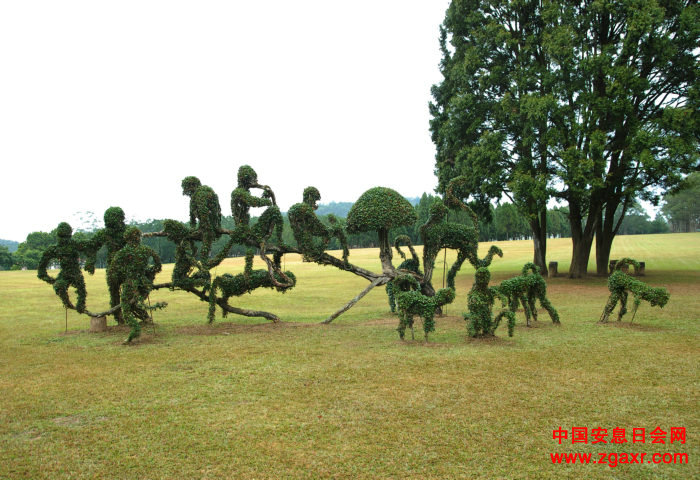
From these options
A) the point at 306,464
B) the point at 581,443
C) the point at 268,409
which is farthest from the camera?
the point at 268,409

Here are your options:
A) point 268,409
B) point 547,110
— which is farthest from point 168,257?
point 268,409

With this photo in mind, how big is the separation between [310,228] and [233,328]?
3708mm

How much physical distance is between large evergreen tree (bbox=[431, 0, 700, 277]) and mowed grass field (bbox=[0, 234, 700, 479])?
10.4m

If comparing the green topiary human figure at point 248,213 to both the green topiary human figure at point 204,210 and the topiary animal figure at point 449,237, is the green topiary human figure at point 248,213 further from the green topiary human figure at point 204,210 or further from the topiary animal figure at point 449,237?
the topiary animal figure at point 449,237

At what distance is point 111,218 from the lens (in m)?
12.1

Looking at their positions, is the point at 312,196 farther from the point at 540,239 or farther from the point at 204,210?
the point at 540,239

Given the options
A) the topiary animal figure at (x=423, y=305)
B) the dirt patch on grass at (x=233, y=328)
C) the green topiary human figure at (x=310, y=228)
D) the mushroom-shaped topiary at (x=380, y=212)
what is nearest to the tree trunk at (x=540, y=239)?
the mushroom-shaped topiary at (x=380, y=212)

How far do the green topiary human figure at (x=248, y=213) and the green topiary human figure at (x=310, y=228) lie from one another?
0.52 meters

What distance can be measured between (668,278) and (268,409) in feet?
81.4

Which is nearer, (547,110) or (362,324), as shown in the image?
(362,324)

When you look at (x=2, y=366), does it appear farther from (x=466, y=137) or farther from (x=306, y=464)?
(x=466, y=137)

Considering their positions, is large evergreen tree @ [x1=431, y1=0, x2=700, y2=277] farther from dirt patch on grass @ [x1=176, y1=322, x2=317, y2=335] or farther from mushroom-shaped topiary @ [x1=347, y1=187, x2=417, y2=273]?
dirt patch on grass @ [x1=176, y1=322, x2=317, y2=335]

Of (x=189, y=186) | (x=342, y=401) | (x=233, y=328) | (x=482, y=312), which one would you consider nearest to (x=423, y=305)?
(x=482, y=312)

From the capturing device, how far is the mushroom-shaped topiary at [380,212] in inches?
514
